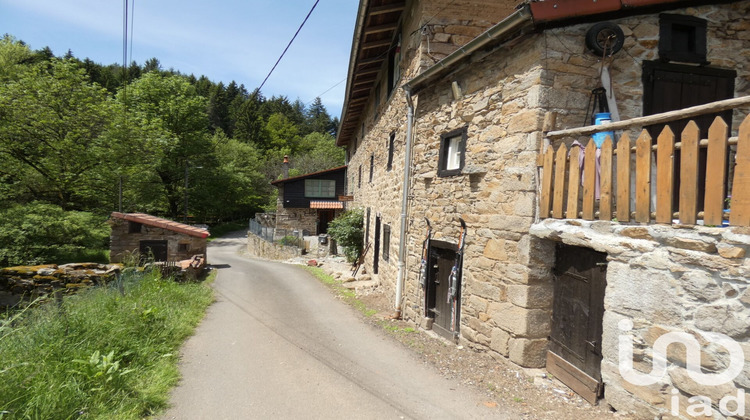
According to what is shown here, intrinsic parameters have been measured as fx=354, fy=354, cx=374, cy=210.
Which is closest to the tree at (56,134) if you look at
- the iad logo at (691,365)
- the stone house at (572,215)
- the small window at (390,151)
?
the small window at (390,151)

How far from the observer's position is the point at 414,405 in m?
4.30

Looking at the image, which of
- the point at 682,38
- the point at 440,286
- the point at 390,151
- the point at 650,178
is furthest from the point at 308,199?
the point at 650,178

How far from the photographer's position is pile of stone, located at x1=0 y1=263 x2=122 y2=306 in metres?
9.16

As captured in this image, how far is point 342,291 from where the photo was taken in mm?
10609

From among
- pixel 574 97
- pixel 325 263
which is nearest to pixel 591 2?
pixel 574 97

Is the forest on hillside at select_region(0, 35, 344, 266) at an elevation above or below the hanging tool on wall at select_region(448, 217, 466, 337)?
above

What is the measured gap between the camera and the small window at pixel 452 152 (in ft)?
19.6

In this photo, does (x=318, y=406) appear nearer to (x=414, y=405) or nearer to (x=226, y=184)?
(x=414, y=405)

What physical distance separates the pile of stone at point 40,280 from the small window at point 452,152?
353 inches

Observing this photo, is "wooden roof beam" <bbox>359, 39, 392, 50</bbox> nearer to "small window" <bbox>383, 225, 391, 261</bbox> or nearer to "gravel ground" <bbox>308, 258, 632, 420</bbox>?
"small window" <bbox>383, 225, 391, 261</bbox>

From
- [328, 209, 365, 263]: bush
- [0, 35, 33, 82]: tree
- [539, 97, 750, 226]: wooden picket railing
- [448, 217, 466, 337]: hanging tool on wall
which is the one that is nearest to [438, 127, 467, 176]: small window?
[448, 217, 466, 337]: hanging tool on wall

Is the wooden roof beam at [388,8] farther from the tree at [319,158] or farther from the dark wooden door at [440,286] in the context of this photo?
the tree at [319,158]

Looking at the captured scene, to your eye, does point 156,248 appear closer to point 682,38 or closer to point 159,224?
point 159,224

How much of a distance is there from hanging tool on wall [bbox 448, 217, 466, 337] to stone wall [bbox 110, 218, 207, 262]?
11.3 metres
